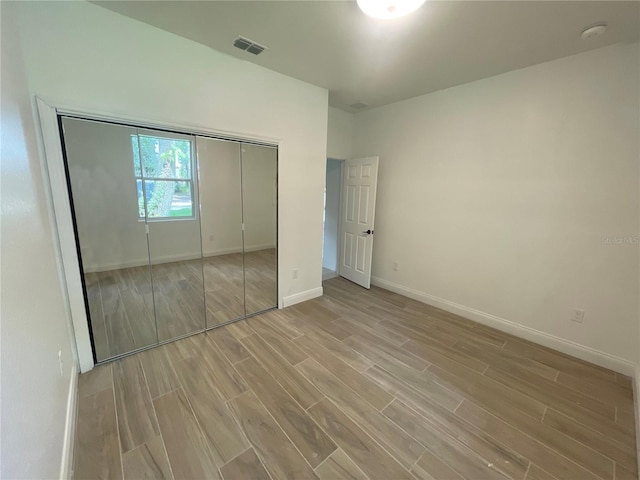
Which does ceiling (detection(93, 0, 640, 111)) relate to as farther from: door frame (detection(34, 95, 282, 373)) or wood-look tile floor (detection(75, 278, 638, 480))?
wood-look tile floor (detection(75, 278, 638, 480))

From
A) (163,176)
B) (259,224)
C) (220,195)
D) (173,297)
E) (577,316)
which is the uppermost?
(163,176)

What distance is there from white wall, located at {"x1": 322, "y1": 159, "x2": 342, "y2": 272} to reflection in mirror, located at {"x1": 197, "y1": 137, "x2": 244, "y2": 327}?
207 cm

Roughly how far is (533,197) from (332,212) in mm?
2956

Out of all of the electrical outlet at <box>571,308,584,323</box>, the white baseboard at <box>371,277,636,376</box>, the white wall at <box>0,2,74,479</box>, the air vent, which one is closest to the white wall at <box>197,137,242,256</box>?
the white wall at <box>0,2,74,479</box>

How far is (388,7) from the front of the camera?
1.61 meters

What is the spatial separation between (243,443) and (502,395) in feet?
6.37

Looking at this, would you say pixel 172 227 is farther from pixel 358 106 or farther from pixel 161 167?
pixel 358 106

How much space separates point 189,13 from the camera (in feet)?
6.27

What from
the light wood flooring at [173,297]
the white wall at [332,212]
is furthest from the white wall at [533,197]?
the light wood flooring at [173,297]

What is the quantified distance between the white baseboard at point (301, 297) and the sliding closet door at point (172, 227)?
3.29 ft

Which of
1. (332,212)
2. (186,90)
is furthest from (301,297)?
(186,90)

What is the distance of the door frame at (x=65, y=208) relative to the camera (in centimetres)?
177

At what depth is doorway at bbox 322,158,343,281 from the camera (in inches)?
182

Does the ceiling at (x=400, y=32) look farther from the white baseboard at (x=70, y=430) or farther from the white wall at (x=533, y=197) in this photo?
the white baseboard at (x=70, y=430)
